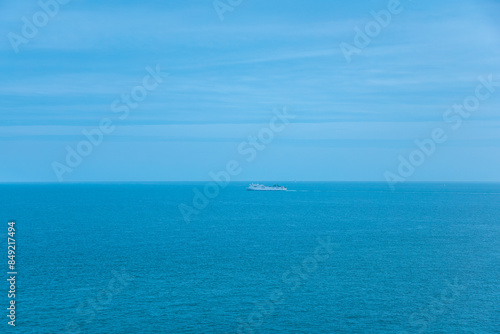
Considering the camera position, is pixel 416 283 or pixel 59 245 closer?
pixel 416 283

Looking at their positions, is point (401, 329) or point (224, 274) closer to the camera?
point (401, 329)

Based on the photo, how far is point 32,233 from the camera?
320 feet

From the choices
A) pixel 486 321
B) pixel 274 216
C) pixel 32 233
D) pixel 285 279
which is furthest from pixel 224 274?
pixel 274 216

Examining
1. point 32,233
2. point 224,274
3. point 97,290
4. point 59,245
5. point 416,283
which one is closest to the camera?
point 97,290

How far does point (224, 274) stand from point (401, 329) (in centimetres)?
2586

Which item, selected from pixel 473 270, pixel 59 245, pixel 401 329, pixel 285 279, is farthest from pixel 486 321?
pixel 59 245

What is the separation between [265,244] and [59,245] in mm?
37802

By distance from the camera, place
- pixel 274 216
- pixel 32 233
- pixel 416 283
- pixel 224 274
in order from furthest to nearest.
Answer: pixel 274 216 → pixel 32 233 → pixel 224 274 → pixel 416 283

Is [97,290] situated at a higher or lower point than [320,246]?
lower

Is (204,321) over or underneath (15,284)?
underneath

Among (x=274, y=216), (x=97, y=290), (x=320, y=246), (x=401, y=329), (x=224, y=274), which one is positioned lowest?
(x=401, y=329)

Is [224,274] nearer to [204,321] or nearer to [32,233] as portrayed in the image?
[204,321]

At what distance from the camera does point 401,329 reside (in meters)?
45.3

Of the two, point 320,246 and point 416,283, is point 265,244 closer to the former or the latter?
point 320,246
